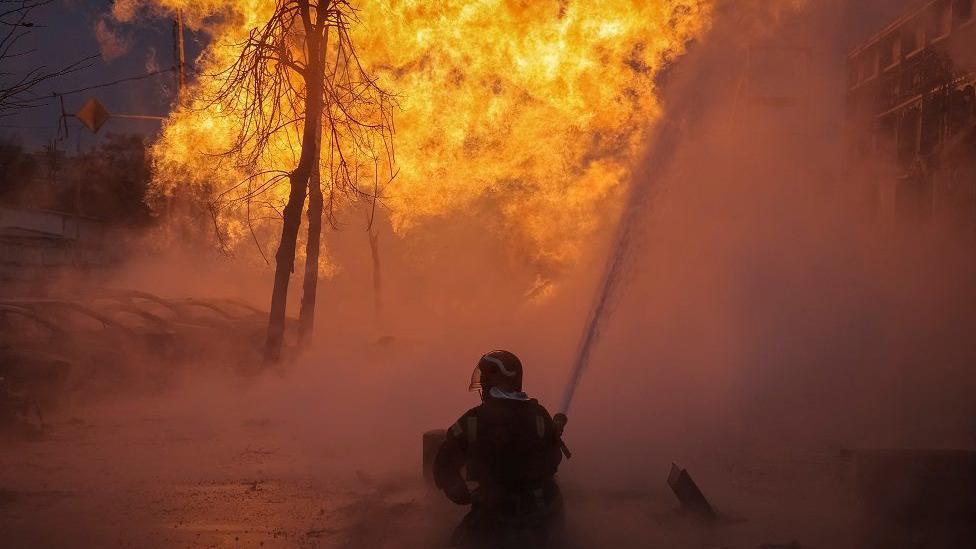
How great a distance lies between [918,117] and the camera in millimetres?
20141

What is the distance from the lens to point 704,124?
1462cm

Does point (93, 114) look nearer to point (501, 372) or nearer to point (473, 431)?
point (501, 372)

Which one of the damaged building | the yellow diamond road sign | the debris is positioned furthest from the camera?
the yellow diamond road sign

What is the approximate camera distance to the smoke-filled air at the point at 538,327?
5.59 m

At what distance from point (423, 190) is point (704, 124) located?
609 centimetres

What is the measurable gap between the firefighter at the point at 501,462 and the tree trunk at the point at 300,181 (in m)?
8.33

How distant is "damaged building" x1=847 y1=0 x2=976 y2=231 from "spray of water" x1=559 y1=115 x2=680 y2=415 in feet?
26.6

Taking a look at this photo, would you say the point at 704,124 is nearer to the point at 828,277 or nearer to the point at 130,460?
the point at 828,277

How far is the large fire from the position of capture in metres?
12.3

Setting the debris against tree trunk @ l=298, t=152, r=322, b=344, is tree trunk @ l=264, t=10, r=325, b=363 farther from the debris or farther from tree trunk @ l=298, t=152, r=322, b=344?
the debris

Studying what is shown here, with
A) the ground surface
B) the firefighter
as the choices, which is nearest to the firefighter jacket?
the firefighter

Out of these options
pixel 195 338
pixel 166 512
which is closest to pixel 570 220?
pixel 195 338

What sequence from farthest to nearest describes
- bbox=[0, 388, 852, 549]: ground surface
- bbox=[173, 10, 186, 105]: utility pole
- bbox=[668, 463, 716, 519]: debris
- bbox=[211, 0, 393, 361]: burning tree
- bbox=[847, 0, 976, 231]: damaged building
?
bbox=[173, 10, 186, 105]: utility pole, bbox=[847, 0, 976, 231]: damaged building, bbox=[211, 0, 393, 361]: burning tree, bbox=[668, 463, 716, 519]: debris, bbox=[0, 388, 852, 549]: ground surface

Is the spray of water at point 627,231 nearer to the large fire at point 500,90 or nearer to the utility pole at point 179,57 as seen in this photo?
the large fire at point 500,90
